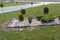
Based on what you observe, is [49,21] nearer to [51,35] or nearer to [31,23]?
[31,23]

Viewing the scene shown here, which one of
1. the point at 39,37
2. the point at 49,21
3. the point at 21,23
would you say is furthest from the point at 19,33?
the point at 49,21

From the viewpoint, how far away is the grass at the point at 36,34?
372 inches

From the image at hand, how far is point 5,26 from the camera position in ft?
39.1

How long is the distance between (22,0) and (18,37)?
23730 millimetres

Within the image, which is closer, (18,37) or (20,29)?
(18,37)

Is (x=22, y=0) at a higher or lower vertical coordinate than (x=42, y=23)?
lower

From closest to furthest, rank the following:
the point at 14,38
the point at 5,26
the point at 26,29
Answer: the point at 14,38 → the point at 26,29 → the point at 5,26

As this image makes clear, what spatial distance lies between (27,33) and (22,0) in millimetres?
23075

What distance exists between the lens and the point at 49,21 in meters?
12.6

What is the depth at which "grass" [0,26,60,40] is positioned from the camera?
946 cm

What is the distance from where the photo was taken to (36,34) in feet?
33.2

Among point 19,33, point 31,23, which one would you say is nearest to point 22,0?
point 31,23

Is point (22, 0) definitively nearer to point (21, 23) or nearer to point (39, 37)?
point (21, 23)

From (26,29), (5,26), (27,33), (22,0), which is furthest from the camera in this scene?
(22,0)
